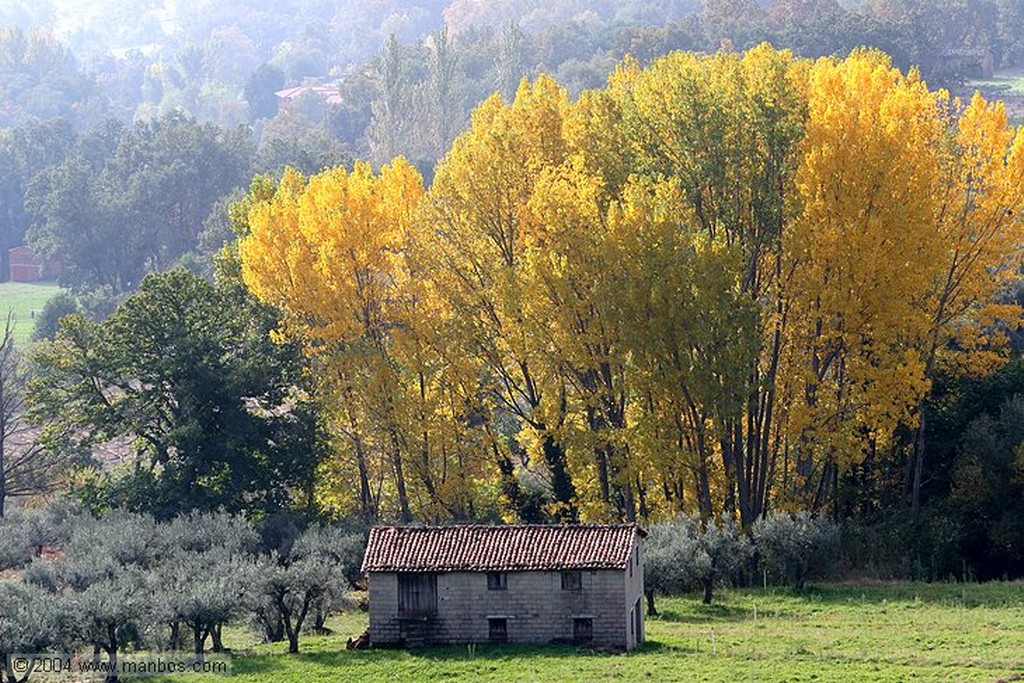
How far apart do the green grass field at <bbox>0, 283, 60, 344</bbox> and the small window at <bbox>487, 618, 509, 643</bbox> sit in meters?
89.9

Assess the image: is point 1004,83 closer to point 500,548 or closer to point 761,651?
point 500,548

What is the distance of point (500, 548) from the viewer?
52000 mm

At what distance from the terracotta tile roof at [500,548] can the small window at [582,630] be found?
4.89ft

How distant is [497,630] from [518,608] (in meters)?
0.84

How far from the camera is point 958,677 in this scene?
Answer: 144 ft

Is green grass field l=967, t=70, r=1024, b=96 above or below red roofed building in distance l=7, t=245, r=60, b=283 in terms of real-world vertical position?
above

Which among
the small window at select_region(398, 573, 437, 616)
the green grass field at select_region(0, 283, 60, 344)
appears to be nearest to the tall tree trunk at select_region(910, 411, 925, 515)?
the small window at select_region(398, 573, 437, 616)

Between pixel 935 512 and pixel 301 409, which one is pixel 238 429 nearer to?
pixel 301 409

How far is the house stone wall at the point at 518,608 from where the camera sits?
5041cm

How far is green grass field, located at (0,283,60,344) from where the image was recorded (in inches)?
5595

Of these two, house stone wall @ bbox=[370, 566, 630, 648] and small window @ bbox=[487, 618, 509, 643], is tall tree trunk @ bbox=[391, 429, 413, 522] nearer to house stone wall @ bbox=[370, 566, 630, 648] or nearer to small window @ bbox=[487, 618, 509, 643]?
house stone wall @ bbox=[370, 566, 630, 648]

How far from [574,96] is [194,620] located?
139 m

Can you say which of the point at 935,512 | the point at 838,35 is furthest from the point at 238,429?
the point at 838,35

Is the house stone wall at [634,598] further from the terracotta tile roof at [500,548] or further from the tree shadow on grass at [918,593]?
the tree shadow on grass at [918,593]
